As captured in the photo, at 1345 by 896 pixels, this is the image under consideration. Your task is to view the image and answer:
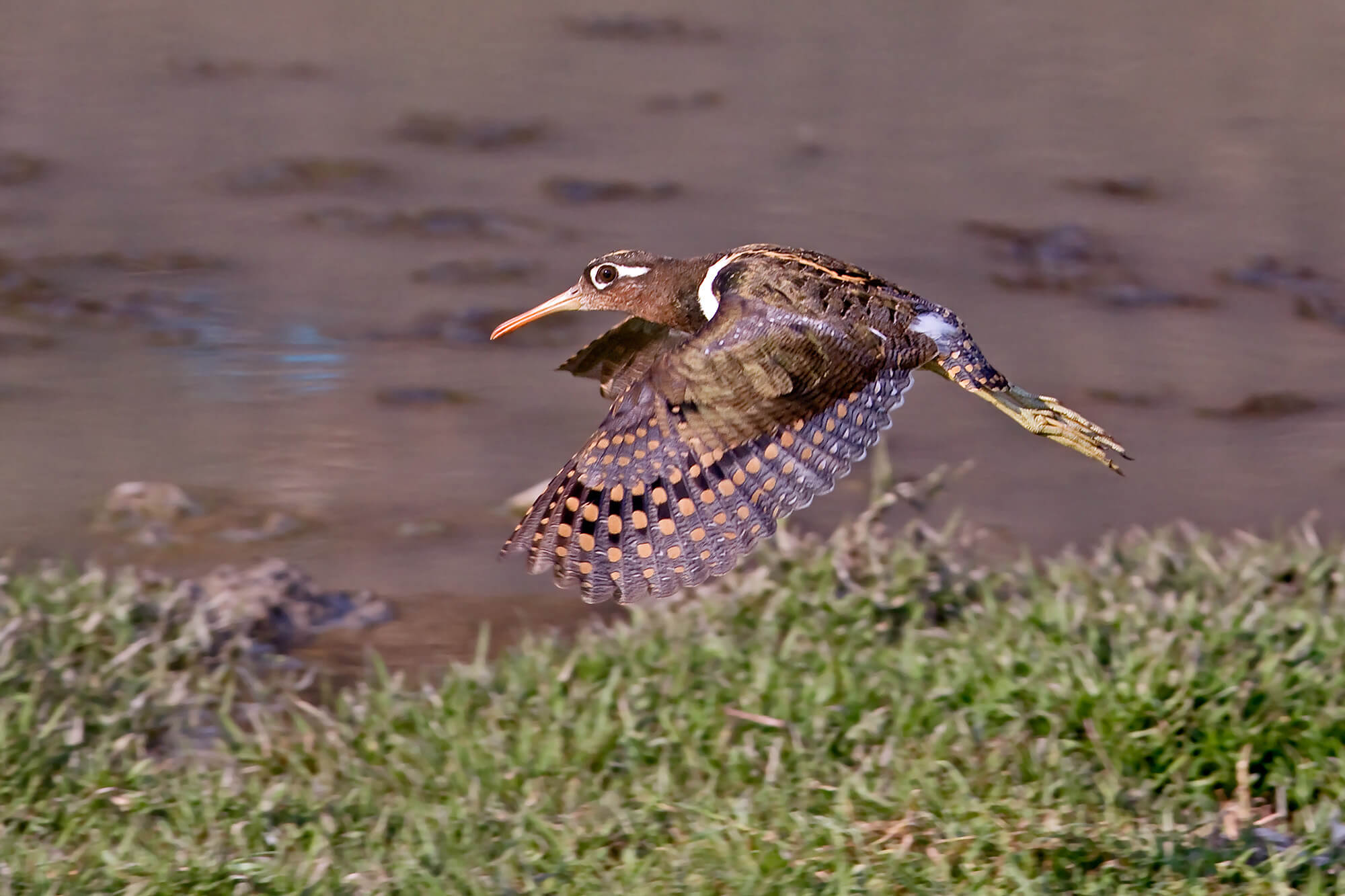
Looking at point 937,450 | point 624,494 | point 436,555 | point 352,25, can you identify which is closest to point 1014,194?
point 937,450

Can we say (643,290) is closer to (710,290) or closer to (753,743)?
(710,290)

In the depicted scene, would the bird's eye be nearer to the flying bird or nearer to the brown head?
the brown head

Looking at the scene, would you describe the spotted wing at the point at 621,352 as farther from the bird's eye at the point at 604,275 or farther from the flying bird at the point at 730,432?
the flying bird at the point at 730,432

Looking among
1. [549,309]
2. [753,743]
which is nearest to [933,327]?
[549,309]

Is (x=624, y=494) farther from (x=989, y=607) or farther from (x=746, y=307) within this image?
(x=989, y=607)

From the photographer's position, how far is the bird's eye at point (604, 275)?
3.44 meters

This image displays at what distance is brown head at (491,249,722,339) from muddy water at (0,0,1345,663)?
1271 mm

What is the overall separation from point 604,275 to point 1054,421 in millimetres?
925

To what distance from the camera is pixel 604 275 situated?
346 centimetres

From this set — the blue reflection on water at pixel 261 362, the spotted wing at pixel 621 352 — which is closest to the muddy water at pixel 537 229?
the blue reflection on water at pixel 261 362

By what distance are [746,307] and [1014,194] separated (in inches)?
194

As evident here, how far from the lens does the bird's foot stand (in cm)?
330

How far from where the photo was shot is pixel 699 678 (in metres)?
4.02

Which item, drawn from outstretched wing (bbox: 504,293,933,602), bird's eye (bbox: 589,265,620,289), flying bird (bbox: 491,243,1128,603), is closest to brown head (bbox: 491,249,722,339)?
bird's eye (bbox: 589,265,620,289)
